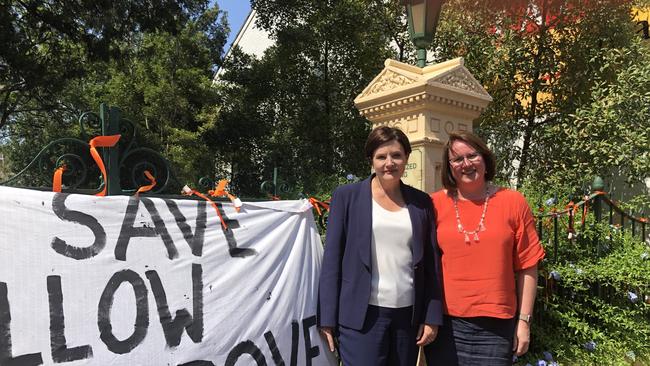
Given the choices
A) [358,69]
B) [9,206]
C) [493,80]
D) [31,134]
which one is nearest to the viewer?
[9,206]

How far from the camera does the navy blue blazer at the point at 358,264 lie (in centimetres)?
209

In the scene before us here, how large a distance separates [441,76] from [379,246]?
1.47 meters

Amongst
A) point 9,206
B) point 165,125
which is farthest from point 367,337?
point 165,125

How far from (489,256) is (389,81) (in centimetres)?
159

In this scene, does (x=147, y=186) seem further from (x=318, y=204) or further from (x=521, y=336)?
(x=521, y=336)

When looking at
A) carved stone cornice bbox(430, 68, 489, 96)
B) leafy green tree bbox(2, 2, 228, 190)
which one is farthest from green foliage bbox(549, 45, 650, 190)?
leafy green tree bbox(2, 2, 228, 190)

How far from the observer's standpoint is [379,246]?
213 centimetres

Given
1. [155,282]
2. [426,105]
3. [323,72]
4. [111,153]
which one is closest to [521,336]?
[426,105]

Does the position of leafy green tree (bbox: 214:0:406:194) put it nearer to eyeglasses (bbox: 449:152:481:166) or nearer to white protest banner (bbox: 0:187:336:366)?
white protest banner (bbox: 0:187:336:366)

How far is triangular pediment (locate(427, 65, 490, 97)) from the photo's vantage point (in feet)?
10.1

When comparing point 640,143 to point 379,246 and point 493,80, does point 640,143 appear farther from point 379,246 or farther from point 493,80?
point 379,246

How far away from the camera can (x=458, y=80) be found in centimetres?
323

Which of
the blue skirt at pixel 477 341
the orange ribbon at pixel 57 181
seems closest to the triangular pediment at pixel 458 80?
the blue skirt at pixel 477 341

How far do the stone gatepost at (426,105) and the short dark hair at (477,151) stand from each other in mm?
735
